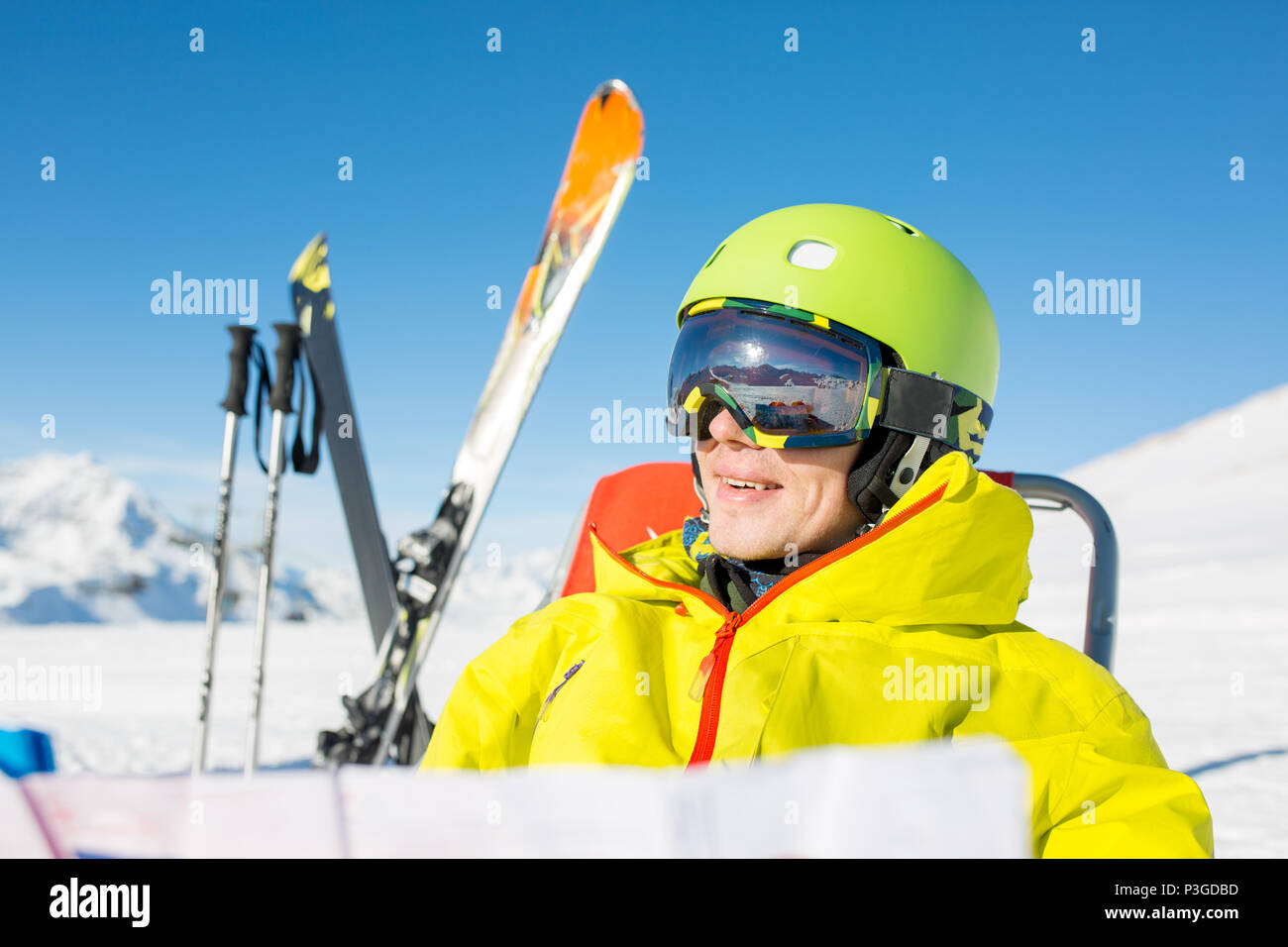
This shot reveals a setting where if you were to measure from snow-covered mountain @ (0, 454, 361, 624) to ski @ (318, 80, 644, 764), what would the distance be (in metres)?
86.5

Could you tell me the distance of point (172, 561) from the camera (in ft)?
394

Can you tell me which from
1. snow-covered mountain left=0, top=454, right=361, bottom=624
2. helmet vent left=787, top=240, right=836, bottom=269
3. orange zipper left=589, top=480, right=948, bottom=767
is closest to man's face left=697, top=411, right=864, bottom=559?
orange zipper left=589, top=480, right=948, bottom=767

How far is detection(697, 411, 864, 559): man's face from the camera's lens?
1.73m

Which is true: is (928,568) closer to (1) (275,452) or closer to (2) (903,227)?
(2) (903,227)

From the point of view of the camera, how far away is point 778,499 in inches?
69.7

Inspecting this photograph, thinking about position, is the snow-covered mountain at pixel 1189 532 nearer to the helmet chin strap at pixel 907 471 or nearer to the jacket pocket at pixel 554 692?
the helmet chin strap at pixel 907 471

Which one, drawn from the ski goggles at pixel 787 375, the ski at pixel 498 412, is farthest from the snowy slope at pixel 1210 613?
the ski at pixel 498 412

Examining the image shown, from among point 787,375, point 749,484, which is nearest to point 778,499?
point 749,484

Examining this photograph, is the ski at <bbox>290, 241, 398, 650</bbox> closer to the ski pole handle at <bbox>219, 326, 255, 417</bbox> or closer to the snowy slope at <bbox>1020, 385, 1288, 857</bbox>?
the ski pole handle at <bbox>219, 326, 255, 417</bbox>

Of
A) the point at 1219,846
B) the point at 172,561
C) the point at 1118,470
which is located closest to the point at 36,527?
the point at 172,561

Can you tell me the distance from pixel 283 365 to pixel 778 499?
2812 mm

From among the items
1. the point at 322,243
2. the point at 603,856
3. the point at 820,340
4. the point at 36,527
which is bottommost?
the point at 603,856
